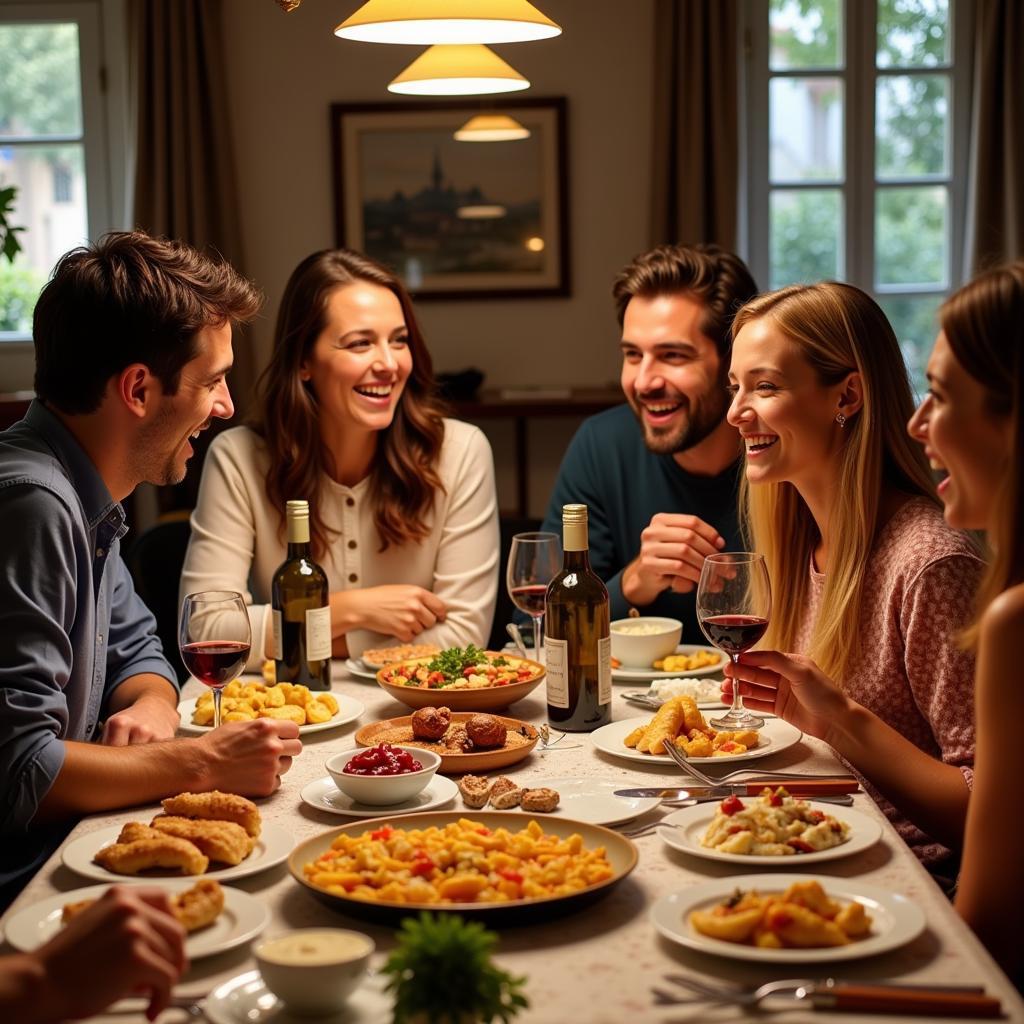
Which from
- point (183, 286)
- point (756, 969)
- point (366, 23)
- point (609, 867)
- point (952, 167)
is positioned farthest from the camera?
point (952, 167)

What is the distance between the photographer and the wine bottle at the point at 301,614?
2164 mm

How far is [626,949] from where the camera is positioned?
4.04 feet

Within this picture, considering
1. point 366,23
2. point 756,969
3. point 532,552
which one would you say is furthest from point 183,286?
point 756,969

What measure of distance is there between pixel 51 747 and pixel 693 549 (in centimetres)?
137

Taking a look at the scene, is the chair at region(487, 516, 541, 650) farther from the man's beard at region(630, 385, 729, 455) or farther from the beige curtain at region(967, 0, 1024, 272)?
the beige curtain at region(967, 0, 1024, 272)

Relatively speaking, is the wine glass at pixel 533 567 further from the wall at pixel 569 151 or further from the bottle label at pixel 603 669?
the wall at pixel 569 151

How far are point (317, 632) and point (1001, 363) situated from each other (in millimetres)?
1168

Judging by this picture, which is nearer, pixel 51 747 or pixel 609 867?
pixel 609 867

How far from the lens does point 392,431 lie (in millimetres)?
3051

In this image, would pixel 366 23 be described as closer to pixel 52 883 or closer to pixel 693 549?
pixel 693 549

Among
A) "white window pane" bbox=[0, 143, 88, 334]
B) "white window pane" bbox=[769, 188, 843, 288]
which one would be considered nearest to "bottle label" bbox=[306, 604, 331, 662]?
"white window pane" bbox=[769, 188, 843, 288]

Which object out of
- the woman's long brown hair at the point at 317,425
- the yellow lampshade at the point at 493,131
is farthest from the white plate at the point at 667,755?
the yellow lampshade at the point at 493,131

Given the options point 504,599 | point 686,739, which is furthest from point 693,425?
point 686,739

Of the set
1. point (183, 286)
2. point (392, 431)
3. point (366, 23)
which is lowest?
point (392, 431)
